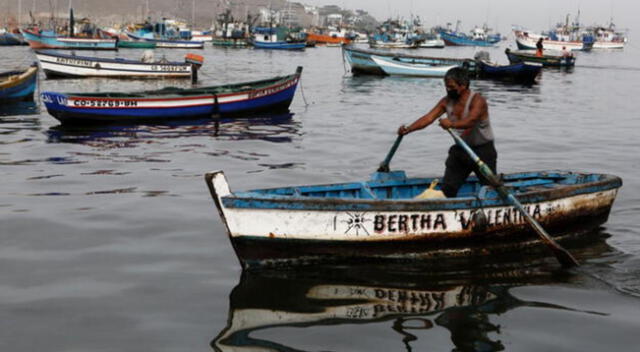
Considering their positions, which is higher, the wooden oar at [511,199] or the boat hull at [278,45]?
the boat hull at [278,45]

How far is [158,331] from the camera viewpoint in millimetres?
6375

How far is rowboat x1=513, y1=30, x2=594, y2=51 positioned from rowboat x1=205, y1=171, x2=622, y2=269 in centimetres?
8190

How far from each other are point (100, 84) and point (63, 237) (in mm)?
27611

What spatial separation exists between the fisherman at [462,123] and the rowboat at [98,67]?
98.9 feet

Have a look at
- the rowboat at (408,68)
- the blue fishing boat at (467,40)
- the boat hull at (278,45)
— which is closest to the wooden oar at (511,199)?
the rowboat at (408,68)

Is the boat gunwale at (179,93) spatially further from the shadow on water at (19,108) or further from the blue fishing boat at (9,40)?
the blue fishing boat at (9,40)

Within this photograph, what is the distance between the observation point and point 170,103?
2117cm

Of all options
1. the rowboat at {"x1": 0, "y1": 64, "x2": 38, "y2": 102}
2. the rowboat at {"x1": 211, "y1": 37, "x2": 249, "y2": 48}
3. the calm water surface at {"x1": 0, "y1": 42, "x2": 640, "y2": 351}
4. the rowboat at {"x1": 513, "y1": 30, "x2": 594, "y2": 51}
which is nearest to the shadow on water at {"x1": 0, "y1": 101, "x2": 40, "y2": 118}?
the rowboat at {"x1": 0, "y1": 64, "x2": 38, "y2": 102}

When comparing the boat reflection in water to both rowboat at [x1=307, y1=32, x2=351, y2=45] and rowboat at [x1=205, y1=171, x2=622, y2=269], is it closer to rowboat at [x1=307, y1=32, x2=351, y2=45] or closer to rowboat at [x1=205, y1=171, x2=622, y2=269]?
rowboat at [x1=205, y1=171, x2=622, y2=269]

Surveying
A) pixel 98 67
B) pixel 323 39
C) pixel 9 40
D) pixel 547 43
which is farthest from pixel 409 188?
pixel 323 39

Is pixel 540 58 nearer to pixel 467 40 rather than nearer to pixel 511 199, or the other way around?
pixel 511 199

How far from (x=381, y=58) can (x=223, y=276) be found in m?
35.0

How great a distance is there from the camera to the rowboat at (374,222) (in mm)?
7422

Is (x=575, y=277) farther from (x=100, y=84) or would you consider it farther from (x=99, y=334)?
(x=100, y=84)
